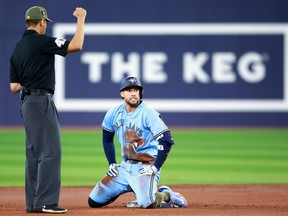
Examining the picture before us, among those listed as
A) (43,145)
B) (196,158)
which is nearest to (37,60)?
Result: (43,145)

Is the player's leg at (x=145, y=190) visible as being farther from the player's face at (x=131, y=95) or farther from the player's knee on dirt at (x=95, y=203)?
the player's face at (x=131, y=95)

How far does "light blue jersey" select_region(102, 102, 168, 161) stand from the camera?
26.4 ft

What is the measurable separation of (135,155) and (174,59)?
496 inches

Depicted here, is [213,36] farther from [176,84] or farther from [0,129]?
[0,129]

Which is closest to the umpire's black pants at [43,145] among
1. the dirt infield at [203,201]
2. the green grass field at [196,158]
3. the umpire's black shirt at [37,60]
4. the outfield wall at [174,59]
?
the umpire's black shirt at [37,60]

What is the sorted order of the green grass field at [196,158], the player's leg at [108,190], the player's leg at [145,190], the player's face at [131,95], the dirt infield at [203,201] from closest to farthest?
the dirt infield at [203,201] → the player's leg at [145,190] → the player's face at [131,95] → the player's leg at [108,190] → the green grass field at [196,158]

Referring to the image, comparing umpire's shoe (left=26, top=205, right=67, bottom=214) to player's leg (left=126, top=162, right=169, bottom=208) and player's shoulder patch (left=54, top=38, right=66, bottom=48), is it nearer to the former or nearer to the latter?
player's leg (left=126, top=162, right=169, bottom=208)

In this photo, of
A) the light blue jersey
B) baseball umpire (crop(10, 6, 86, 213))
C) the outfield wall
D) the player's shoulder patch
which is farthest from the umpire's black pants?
the outfield wall

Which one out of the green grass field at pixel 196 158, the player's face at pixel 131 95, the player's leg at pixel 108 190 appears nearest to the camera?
the player's face at pixel 131 95

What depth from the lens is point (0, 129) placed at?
2036 centimetres

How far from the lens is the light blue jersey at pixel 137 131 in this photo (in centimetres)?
805

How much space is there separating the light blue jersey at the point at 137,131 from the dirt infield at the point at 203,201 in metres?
0.58

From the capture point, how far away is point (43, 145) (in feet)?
24.7

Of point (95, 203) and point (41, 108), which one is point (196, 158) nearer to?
point (95, 203)
